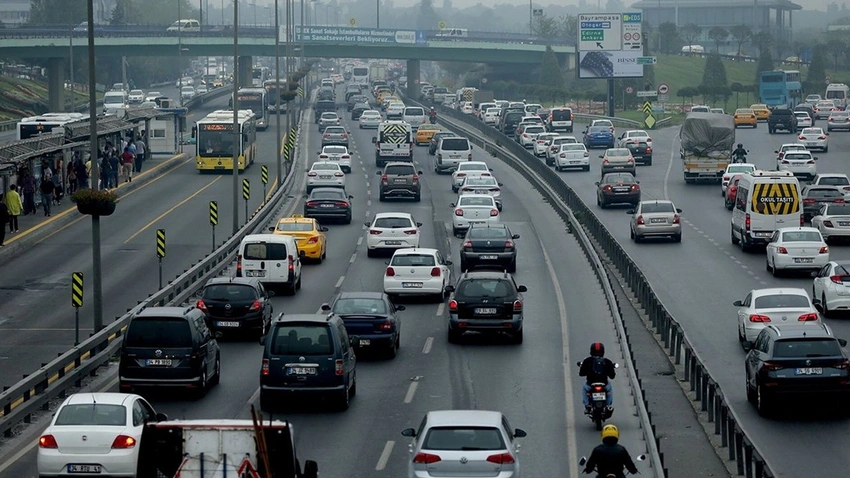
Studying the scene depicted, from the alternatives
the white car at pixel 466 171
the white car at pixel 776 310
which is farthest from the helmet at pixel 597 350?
the white car at pixel 466 171

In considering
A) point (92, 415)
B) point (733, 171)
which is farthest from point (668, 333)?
point (733, 171)

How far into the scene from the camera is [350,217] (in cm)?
5541

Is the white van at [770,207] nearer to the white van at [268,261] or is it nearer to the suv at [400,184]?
the white van at [268,261]

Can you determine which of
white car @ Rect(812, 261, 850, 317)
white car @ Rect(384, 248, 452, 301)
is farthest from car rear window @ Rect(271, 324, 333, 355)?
white car @ Rect(812, 261, 850, 317)

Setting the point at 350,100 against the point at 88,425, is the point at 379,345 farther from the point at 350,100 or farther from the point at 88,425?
the point at 350,100

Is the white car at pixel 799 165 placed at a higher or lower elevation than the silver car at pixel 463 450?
lower

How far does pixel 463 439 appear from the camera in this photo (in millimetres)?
17281

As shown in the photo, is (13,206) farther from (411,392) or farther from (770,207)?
(411,392)

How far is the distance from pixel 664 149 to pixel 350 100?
53949 mm

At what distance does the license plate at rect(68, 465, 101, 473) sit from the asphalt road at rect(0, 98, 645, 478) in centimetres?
215

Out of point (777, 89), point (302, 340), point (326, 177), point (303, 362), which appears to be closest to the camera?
point (303, 362)

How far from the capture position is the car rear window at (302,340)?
24.3 metres

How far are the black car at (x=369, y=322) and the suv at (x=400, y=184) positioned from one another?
32400 mm

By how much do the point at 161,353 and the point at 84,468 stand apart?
22.3 ft
